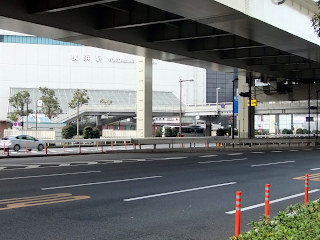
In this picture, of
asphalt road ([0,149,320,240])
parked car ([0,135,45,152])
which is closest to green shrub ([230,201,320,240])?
asphalt road ([0,149,320,240])

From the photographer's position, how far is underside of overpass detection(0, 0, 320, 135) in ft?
58.9

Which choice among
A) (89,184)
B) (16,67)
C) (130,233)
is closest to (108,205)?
(130,233)

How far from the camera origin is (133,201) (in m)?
11.0

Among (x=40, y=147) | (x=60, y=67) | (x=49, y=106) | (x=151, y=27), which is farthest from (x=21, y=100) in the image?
(x=151, y=27)

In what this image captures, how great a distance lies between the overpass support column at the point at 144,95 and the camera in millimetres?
→ 39094

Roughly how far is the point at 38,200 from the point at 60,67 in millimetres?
108040

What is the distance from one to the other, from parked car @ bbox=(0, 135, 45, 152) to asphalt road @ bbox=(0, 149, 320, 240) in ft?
64.8

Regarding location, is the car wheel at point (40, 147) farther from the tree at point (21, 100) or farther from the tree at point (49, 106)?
the tree at point (21, 100)

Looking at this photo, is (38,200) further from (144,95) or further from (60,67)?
(60,67)

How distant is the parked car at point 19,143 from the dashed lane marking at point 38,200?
25.9m

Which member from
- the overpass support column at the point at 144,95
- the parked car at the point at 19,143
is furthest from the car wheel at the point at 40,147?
the overpass support column at the point at 144,95

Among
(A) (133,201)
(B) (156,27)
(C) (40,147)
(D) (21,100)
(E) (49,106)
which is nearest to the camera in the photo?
(A) (133,201)

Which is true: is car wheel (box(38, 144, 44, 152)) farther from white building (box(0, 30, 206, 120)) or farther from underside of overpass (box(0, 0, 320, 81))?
white building (box(0, 30, 206, 120))

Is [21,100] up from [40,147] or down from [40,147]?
up
